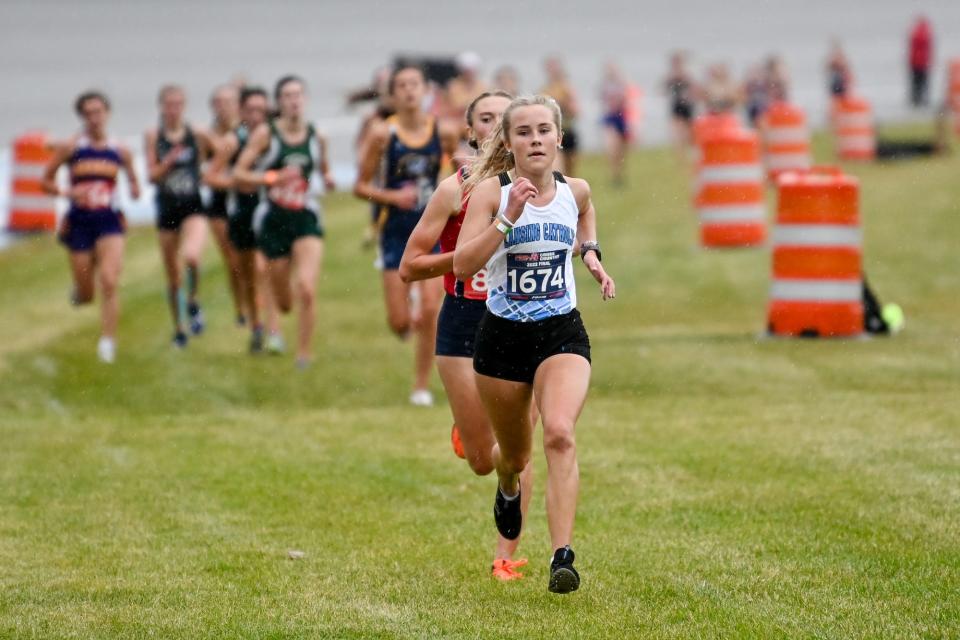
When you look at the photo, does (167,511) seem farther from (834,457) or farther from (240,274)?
(240,274)

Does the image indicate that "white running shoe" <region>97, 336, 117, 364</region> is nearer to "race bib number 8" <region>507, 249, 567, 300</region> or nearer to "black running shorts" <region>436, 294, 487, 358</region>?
"black running shorts" <region>436, 294, 487, 358</region>

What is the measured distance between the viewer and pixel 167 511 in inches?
311

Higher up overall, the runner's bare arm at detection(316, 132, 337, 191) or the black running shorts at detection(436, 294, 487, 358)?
the runner's bare arm at detection(316, 132, 337, 191)

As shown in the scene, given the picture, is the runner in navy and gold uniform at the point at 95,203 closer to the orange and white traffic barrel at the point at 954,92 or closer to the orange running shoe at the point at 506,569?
the orange running shoe at the point at 506,569

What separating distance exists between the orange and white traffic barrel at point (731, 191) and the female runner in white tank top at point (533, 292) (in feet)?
44.5

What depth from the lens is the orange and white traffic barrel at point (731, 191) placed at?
1958 cm

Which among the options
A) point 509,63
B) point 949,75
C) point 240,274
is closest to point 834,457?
point 240,274

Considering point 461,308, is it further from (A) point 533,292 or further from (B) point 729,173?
(B) point 729,173

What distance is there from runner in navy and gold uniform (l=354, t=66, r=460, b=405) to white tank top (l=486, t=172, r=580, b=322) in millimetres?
4664

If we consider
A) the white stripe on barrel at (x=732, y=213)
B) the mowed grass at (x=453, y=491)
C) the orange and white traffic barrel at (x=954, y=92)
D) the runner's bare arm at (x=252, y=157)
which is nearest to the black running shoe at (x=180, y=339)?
the mowed grass at (x=453, y=491)

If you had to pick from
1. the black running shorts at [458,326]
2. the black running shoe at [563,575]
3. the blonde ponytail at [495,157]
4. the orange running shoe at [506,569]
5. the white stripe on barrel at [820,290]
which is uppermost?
the blonde ponytail at [495,157]

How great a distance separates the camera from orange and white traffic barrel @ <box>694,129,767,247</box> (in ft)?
64.2

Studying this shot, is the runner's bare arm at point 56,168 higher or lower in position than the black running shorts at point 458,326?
higher

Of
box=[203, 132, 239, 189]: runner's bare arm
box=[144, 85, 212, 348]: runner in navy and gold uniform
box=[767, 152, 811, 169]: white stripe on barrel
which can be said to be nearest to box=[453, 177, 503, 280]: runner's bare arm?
box=[203, 132, 239, 189]: runner's bare arm
